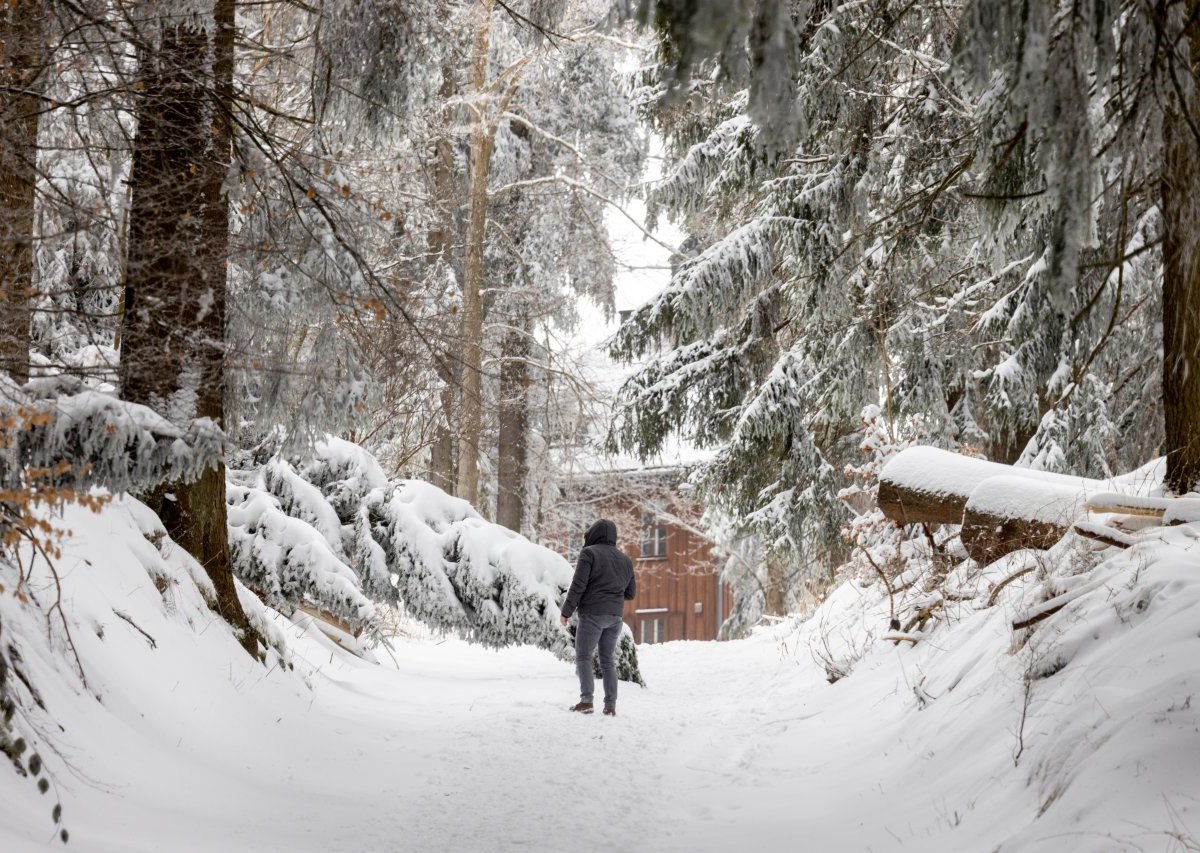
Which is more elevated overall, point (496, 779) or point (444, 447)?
point (444, 447)

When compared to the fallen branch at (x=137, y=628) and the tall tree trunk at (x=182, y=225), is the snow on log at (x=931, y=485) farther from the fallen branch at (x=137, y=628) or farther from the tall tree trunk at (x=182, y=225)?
the fallen branch at (x=137, y=628)

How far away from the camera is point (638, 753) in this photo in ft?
23.8

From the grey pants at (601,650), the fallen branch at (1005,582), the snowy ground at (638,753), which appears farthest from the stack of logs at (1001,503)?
the grey pants at (601,650)

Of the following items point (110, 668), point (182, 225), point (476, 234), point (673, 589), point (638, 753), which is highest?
point (476, 234)

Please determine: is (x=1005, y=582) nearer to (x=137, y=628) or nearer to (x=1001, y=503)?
(x=1001, y=503)

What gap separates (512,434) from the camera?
2208cm

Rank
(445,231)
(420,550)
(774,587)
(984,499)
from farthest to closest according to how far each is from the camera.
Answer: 1. (774,587)
2. (445,231)
3. (420,550)
4. (984,499)

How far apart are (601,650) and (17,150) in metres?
5.82

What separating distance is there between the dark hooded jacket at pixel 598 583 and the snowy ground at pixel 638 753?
44.6 inches

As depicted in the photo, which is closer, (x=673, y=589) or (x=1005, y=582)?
(x=1005, y=582)

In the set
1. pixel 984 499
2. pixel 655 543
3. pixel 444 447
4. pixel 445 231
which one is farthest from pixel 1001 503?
pixel 655 543

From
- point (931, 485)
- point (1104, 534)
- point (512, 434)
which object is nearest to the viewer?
point (1104, 534)

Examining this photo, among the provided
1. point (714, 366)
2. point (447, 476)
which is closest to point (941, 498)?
point (714, 366)

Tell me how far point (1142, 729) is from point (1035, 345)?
776 centimetres
